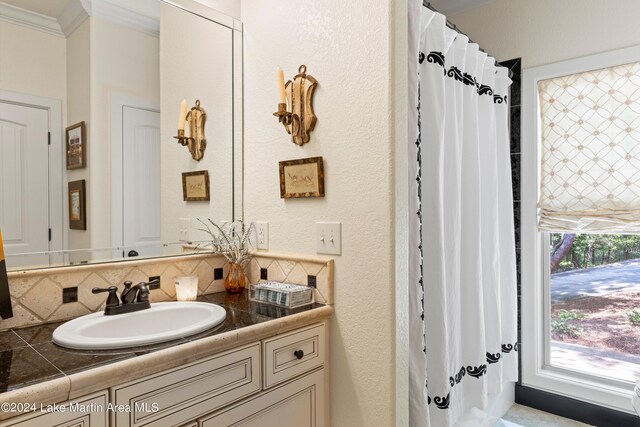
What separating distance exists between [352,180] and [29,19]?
1222 mm

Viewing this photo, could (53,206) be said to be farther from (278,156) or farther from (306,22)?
(306,22)

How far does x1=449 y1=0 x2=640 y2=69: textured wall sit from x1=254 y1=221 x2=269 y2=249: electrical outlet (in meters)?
1.87

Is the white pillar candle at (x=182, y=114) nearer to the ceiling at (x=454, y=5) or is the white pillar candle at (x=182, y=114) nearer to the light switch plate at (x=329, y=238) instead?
the light switch plate at (x=329, y=238)

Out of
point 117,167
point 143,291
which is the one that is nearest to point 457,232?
point 143,291

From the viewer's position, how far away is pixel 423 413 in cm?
146

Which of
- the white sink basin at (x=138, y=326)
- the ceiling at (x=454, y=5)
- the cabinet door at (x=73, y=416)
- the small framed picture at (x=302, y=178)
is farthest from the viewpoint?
the ceiling at (x=454, y=5)

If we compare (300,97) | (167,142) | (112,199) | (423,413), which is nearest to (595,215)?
(423,413)

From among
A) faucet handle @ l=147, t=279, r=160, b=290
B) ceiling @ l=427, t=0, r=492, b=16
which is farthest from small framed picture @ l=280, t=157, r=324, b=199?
ceiling @ l=427, t=0, r=492, b=16

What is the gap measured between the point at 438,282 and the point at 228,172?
1.06m

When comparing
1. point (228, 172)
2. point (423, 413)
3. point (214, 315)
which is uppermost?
point (228, 172)

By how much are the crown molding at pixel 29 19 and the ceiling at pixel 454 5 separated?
2.23 meters

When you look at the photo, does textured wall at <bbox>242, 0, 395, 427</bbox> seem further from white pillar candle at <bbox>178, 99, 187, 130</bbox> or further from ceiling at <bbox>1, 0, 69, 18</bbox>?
ceiling at <bbox>1, 0, 69, 18</bbox>

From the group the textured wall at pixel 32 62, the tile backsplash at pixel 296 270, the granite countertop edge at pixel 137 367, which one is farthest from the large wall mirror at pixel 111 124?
the granite countertop edge at pixel 137 367

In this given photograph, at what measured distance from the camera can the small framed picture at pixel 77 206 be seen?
1423mm
